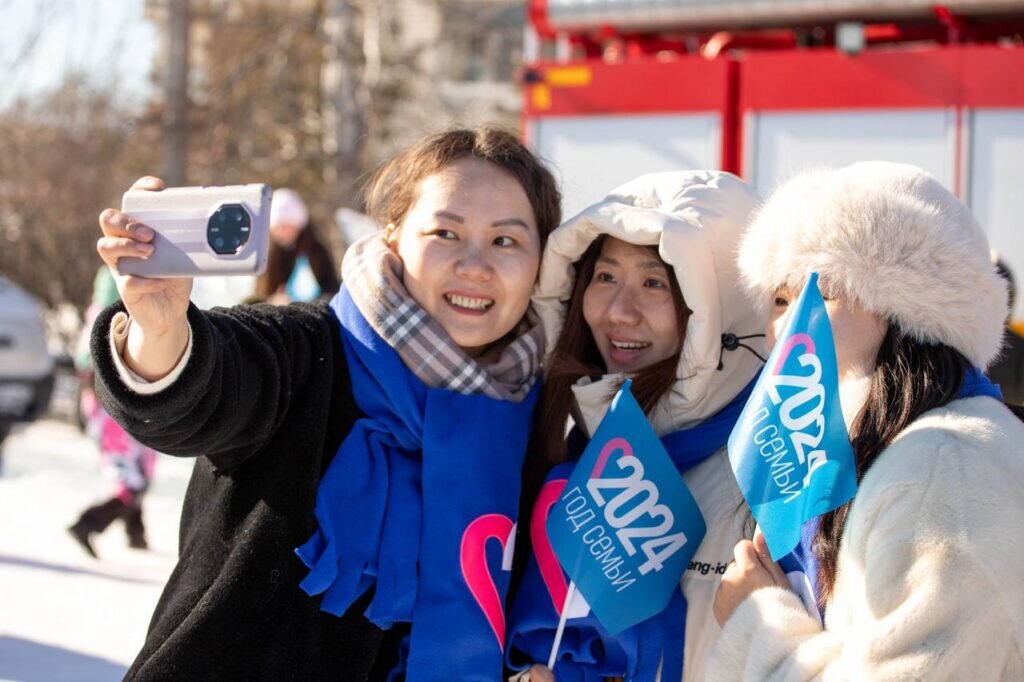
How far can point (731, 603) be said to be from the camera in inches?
88.3

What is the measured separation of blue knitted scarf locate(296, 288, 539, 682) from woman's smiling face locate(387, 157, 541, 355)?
16cm

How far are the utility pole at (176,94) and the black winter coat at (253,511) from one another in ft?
28.3

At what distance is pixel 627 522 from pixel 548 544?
0.67 ft

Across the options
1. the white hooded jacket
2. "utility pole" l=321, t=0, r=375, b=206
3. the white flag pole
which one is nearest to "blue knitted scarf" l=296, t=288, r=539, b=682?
the white flag pole

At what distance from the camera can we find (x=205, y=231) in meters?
2.02

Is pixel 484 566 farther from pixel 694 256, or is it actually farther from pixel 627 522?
pixel 694 256

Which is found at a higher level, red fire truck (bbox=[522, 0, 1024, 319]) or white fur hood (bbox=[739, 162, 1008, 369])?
red fire truck (bbox=[522, 0, 1024, 319])

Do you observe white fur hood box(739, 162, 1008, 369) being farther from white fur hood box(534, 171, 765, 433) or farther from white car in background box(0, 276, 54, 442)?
white car in background box(0, 276, 54, 442)

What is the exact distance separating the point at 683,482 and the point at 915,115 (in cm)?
348

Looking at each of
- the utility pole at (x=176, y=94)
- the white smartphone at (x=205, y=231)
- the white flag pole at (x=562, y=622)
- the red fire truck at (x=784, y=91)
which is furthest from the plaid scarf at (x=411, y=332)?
the utility pole at (x=176, y=94)

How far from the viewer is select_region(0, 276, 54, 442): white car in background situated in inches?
259

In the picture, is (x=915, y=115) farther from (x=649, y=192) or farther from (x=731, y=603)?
(x=731, y=603)

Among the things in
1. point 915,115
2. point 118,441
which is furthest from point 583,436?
point 118,441

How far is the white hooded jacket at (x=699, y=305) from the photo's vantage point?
249 cm
